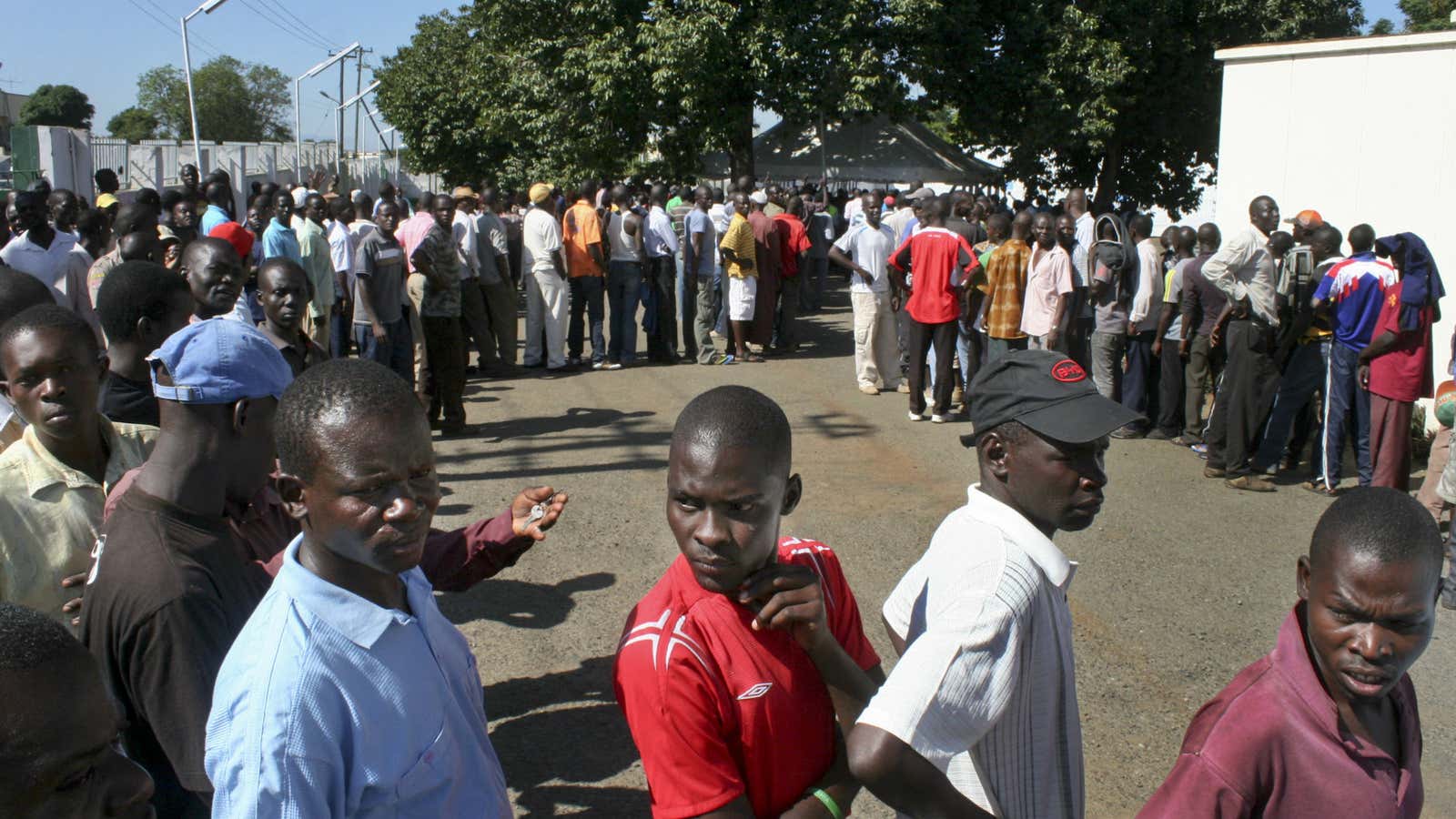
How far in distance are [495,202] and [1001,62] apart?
1356 centimetres

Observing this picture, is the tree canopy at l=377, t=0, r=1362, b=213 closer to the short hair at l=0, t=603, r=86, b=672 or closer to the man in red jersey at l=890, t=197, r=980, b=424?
the man in red jersey at l=890, t=197, r=980, b=424

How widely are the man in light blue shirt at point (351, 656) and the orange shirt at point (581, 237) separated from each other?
1003 centimetres

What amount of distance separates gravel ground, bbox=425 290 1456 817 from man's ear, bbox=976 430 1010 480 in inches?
87.1

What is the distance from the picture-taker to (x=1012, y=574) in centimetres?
206

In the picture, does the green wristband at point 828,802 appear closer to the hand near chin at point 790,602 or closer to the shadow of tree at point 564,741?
the hand near chin at point 790,602

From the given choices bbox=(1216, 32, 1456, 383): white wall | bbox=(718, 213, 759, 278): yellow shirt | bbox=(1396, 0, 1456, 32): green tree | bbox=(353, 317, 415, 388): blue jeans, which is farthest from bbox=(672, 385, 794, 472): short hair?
bbox=(1396, 0, 1456, 32): green tree

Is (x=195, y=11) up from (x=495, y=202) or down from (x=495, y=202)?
up

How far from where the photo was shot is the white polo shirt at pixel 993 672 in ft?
6.40

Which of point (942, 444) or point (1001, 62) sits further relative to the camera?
point (1001, 62)

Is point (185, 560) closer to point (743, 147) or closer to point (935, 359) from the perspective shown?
point (935, 359)

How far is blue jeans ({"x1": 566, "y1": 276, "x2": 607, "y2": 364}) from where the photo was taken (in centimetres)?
1217

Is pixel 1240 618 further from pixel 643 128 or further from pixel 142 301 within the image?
pixel 643 128

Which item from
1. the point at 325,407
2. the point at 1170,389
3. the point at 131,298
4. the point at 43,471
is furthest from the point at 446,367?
the point at 325,407

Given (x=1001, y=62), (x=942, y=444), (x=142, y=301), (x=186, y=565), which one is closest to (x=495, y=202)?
(x=942, y=444)
